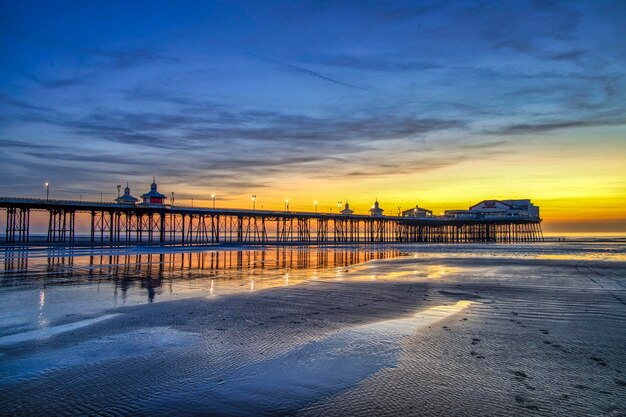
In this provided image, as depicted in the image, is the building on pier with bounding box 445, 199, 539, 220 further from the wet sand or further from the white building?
the wet sand

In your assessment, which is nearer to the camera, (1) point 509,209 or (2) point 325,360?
(2) point 325,360

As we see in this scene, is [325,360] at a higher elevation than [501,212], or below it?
below

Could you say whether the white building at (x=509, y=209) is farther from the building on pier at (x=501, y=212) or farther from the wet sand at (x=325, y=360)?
the wet sand at (x=325, y=360)

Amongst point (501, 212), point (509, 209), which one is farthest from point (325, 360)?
point (509, 209)

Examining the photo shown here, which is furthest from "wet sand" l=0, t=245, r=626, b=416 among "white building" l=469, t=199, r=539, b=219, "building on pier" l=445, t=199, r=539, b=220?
"white building" l=469, t=199, r=539, b=219

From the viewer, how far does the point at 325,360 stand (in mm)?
6199

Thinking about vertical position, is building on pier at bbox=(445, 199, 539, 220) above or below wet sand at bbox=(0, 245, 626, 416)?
above

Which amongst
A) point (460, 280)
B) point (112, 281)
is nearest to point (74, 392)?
point (112, 281)

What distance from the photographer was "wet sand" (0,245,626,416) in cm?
458

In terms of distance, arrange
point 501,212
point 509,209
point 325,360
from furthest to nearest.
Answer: point 509,209, point 501,212, point 325,360

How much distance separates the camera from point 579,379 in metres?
5.30

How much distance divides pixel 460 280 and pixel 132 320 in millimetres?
12982

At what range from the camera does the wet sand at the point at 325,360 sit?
4582 millimetres

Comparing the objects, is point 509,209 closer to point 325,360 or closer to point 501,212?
point 501,212
